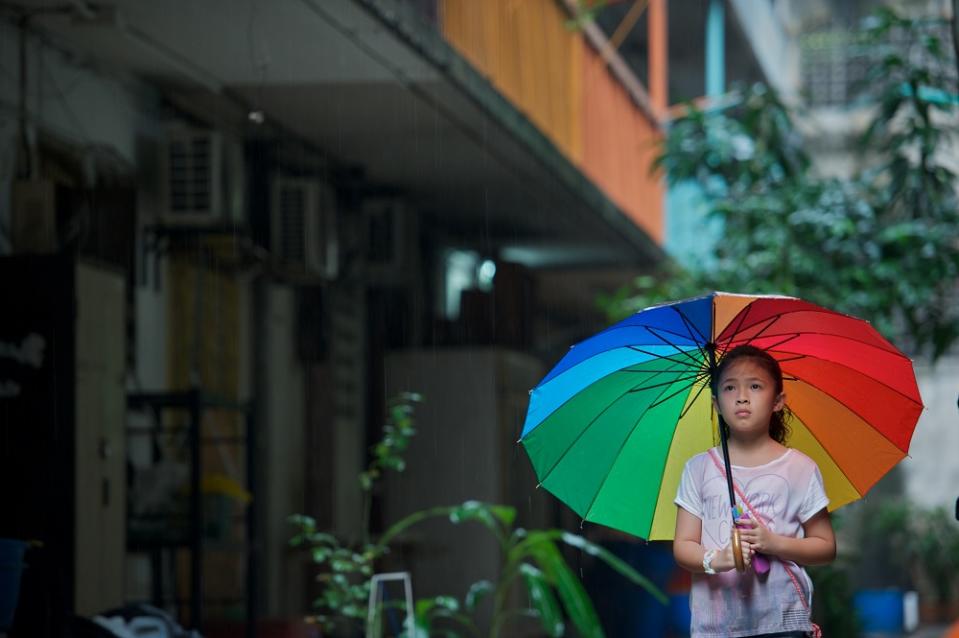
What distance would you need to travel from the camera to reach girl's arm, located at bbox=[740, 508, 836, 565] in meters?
3.61

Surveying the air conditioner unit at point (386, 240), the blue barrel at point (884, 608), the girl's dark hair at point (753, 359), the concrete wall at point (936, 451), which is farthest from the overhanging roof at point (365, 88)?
the concrete wall at point (936, 451)

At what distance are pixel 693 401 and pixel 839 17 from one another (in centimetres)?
1843

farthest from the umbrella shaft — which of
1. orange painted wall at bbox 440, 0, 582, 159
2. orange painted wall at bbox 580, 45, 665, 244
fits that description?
orange painted wall at bbox 580, 45, 665, 244

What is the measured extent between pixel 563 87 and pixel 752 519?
7.48 metres

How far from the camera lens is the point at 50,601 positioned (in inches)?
244

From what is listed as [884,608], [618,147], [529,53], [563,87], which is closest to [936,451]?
[884,608]

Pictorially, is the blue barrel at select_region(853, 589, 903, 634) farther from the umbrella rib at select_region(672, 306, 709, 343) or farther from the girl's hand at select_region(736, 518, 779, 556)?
the girl's hand at select_region(736, 518, 779, 556)

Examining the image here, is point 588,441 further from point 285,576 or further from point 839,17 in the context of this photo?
point 839,17

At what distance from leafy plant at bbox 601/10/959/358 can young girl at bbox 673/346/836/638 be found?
4.23 metres

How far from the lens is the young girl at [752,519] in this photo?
3.69 m

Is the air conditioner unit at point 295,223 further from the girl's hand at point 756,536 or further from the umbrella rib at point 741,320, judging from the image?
the girl's hand at point 756,536

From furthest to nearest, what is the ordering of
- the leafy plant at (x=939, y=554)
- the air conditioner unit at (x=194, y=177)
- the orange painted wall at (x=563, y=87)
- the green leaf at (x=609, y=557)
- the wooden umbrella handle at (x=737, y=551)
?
the leafy plant at (x=939, y=554), the orange painted wall at (x=563, y=87), the air conditioner unit at (x=194, y=177), the green leaf at (x=609, y=557), the wooden umbrella handle at (x=737, y=551)

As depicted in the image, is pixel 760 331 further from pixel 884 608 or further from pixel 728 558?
pixel 884 608

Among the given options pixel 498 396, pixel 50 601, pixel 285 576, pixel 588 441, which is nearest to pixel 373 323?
pixel 498 396
